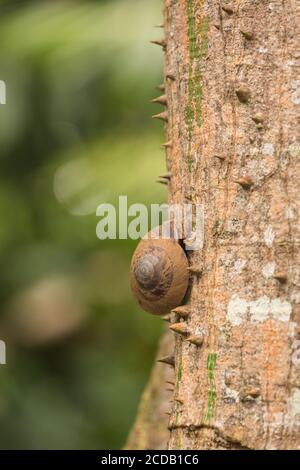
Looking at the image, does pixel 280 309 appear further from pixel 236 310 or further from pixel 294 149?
pixel 294 149

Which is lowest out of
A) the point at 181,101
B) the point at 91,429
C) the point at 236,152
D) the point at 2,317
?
the point at 91,429

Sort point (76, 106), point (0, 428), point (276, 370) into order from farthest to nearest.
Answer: point (76, 106) < point (0, 428) < point (276, 370)

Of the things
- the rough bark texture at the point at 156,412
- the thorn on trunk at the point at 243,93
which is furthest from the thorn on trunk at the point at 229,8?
the rough bark texture at the point at 156,412

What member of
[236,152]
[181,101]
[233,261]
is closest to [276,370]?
[233,261]

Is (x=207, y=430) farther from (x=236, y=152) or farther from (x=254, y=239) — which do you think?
(x=236, y=152)

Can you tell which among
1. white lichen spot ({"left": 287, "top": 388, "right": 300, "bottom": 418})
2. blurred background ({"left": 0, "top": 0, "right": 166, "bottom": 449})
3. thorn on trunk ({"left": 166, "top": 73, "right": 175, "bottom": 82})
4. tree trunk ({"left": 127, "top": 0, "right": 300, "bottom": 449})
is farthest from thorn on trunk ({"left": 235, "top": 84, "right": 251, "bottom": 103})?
blurred background ({"left": 0, "top": 0, "right": 166, "bottom": 449})

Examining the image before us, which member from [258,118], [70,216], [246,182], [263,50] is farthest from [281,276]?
[70,216]

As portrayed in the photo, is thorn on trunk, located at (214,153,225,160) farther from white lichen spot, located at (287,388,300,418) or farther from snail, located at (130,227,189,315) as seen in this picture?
white lichen spot, located at (287,388,300,418)

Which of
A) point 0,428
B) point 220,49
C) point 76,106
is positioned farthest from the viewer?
point 76,106
